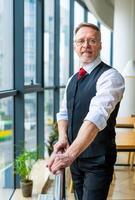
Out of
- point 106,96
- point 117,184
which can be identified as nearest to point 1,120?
point 117,184

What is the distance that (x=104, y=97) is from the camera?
1504 millimetres

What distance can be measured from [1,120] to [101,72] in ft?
6.95

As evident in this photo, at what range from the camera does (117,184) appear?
478cm

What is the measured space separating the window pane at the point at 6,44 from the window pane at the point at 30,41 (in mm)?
699

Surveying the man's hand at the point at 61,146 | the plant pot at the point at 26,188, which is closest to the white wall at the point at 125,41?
the plant pot at the point at 26,188

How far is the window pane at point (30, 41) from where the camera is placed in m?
4.77

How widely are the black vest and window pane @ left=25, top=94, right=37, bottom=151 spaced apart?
3.01 m

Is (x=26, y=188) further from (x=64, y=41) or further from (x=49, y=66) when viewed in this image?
(x=64, y=41)

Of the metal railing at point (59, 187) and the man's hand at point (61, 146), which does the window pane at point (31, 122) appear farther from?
the metal railing at point (59, 187)

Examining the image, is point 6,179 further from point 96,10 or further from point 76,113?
point 96,10

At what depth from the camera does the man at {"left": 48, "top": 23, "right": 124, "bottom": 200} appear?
5.19 ft

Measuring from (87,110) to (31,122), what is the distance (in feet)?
11.6

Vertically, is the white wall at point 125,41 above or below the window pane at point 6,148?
above

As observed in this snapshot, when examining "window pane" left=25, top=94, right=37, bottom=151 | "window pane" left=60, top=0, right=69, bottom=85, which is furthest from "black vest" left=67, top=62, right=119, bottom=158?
"window pane" left=60, top=0, right=69, bottom=85
